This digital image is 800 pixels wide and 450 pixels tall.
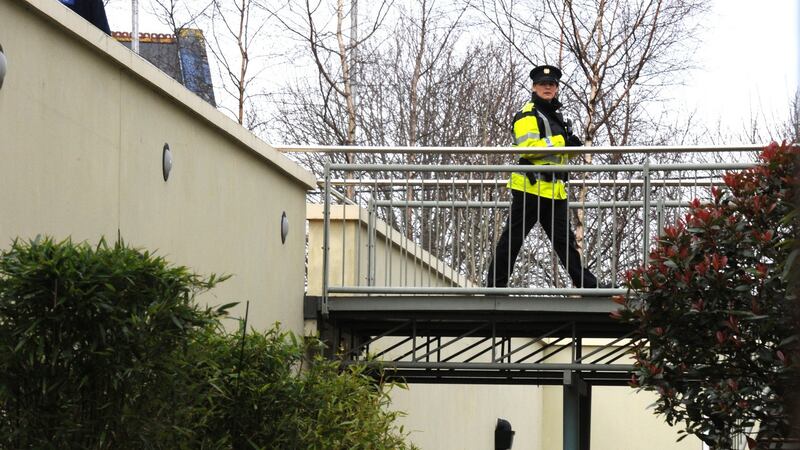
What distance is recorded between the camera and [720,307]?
7637 mm

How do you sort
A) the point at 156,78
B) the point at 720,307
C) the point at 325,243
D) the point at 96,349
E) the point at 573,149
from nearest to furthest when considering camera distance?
1. the point at 96,349
2. the point at 720,307
3. the point at 156,78
4. the point at 573,149
5. the point at 325,243

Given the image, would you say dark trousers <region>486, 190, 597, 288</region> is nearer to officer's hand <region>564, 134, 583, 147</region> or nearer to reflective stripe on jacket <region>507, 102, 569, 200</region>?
reflective stripe on jacket <region>507, 102, 569, 200</region>

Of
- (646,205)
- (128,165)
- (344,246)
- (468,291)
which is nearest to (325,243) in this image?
(344,246)

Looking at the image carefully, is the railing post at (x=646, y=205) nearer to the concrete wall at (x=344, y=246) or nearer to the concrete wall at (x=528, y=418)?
the concrete wall at (x=344, y=246)

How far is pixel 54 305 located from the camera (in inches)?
203

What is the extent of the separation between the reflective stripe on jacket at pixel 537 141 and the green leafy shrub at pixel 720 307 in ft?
10.4

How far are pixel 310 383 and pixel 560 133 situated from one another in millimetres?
5062

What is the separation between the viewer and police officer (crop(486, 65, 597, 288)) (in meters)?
11.1

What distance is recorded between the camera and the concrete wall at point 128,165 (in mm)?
6871

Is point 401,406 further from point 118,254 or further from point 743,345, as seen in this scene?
point 118,254

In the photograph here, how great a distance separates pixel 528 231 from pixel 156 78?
3.81 metres

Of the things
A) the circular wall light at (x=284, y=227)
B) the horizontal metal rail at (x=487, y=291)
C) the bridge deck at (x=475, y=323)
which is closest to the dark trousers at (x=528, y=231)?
the horizontal metal rail at (x=487, y=291)

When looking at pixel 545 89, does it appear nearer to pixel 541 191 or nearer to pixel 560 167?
pixel 560 167

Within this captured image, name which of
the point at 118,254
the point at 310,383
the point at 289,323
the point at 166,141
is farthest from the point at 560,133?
the point at 118,254
